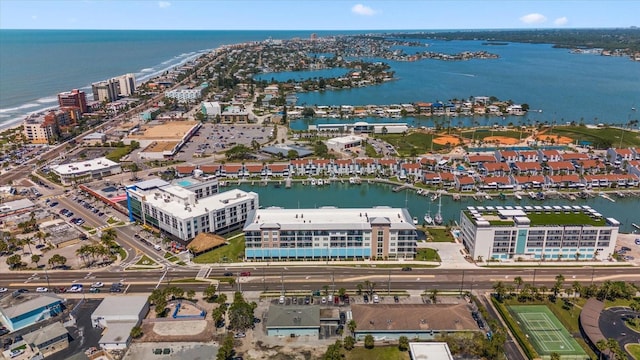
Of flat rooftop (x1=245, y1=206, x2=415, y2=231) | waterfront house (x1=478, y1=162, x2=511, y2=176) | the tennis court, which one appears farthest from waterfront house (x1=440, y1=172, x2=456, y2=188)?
the tennis court

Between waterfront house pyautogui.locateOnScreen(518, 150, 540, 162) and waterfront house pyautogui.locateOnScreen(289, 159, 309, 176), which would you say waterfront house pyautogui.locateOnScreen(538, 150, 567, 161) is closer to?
waterfront house pyautogui.locateOnScreen(518, 150, 540, 162)

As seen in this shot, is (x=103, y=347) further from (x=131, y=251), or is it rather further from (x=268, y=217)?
(x=268, y=217)

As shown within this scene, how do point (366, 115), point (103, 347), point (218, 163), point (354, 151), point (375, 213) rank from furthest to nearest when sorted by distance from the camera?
1. point (366, 115)
2. point (354, 151)
3. point (218, 163)
4. point (375, 213)
5. point (103, 347)

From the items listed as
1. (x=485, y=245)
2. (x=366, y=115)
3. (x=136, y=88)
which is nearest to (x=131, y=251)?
(x=485, y=245)

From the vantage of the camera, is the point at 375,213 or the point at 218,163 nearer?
the point at 375,213

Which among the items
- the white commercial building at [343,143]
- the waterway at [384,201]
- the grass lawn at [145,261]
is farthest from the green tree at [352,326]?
the white commercial building at [343,143]

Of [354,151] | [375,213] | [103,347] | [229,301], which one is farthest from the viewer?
[354,151]

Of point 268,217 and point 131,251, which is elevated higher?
point 268,217

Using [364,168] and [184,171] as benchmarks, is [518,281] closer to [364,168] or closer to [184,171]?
[364,168]
